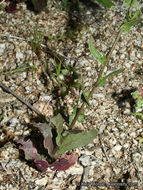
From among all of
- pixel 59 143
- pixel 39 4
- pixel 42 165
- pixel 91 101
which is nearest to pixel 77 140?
pixel 59 143

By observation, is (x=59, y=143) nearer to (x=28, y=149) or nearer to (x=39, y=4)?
(x=28, y=149)

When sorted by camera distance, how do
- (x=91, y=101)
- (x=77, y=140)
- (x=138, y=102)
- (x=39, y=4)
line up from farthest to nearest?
(x=39, y=4) < (x=91, y=101) < (x=138, y=102) < (x=77, y=140)

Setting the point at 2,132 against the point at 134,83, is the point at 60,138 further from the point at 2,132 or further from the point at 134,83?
the point at 134,83

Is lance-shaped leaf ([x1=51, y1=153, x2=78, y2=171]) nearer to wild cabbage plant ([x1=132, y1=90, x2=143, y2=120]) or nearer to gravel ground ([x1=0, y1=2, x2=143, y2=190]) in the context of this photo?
gravel ground ([x1=0, y1=2, x2=143, y2=190])

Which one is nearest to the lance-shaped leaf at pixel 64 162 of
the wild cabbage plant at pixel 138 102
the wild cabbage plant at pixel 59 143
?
the wild cabbage plant at pixel 59 143

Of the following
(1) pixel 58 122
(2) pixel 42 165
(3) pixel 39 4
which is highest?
(3) pixel 39 4

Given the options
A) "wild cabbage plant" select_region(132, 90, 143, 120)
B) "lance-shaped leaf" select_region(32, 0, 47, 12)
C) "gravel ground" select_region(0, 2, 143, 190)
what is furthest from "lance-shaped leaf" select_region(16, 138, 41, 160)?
"lance-shaped leaf" select_region(32, 0, 47, 12)
